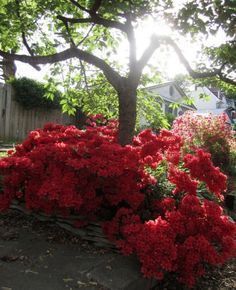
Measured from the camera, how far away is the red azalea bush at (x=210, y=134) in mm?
8352

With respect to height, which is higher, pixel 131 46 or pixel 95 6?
pixel 95 6

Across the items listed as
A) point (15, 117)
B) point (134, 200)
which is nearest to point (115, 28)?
point (134, 200)

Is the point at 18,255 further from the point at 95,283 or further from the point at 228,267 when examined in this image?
the point at 228,267

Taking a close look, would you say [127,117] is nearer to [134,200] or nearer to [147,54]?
[147,54]

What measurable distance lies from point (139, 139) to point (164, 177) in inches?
28.0

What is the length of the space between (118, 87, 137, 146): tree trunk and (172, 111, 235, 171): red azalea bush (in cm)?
288

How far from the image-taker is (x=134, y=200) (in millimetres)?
4043

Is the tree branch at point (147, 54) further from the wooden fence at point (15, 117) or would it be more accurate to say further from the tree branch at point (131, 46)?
the wooden fence at point (15, 117)

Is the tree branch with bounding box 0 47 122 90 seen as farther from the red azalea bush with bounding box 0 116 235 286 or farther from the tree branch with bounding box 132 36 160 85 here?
the red azalea bush with bounding box 0 116 235 286

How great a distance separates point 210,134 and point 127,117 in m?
3.73

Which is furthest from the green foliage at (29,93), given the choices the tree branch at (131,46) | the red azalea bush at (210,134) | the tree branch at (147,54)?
the tree branch at (147,54)

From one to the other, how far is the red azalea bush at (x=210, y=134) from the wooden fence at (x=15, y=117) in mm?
6045

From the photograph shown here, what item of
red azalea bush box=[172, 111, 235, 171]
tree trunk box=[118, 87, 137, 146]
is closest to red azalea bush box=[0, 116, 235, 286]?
tree trunk box=[118, 87, 137, 146]

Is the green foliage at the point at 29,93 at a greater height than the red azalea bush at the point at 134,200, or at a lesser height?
greater
